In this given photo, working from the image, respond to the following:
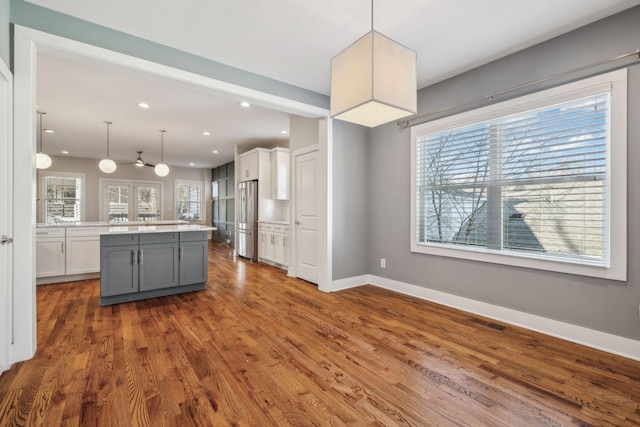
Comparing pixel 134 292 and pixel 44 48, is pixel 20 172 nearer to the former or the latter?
pixel 44 48

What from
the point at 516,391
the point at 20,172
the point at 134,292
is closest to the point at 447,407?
the point at 516,391

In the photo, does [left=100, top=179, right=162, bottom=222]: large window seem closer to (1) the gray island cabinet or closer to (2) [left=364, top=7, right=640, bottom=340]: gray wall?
(1) the gray island cabinet

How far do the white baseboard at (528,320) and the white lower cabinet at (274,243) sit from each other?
1.66 metres

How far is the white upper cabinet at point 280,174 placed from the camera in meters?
6.00

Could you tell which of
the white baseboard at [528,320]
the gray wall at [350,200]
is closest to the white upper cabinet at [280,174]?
the gray wall at [350,200]

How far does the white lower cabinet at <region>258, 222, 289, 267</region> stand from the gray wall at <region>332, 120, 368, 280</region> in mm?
1528

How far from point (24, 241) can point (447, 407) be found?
3.04 meters

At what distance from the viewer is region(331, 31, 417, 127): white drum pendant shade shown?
1.90 metres

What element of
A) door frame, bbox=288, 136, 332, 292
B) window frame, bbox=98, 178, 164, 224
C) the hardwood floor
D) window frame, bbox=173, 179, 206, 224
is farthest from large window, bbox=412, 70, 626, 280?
window frame, bbox=98, 178, 164, 224

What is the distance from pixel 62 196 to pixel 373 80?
10.3m

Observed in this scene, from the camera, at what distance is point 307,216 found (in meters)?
4.57

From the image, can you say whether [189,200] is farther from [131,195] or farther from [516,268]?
[516,268]

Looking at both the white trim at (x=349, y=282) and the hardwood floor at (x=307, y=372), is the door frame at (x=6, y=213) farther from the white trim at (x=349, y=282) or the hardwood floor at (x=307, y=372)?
the white trim at (x=349, y=282)

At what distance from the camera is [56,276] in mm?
4465
